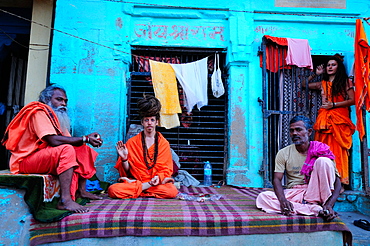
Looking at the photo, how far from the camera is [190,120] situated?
223 inches

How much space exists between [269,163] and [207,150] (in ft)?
3.98

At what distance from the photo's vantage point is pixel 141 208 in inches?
130

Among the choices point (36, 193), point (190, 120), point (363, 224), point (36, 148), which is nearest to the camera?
point (36, 193)

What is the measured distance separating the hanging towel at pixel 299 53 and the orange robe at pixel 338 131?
818 millimetres

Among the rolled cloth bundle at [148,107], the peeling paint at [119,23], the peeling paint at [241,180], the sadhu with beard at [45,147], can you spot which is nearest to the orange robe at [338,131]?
the peeling paint at [241,180]

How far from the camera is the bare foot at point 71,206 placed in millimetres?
3041

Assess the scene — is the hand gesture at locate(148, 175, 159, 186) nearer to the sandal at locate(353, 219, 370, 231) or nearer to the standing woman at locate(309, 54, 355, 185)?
the sandal at locate(353, 219, 370, 231)

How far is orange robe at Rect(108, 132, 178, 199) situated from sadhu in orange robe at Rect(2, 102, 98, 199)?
73 cm

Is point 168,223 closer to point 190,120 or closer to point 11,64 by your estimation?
point 190,120

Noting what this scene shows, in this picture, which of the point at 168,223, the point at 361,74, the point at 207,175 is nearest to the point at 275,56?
the point at 361,74

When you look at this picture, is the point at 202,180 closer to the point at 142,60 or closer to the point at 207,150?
the point at 207,150

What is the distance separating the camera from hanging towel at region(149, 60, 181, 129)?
5160 millimetres

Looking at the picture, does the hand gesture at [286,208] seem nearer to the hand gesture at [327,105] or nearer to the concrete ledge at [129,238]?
the concrete ledge at [129,238]

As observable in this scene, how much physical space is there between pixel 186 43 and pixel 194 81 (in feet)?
2.59
